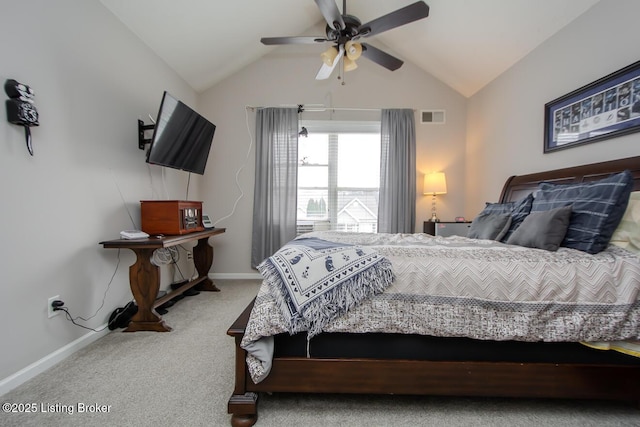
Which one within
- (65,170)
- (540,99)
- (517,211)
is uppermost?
(540,99)

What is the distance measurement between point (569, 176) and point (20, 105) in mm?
3723

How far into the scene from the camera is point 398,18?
1.91 metres

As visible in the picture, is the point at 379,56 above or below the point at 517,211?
above

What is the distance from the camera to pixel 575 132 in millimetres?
2152

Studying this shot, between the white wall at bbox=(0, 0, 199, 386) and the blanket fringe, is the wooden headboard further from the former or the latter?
the white wall at bbox=(0, 0, 199, 386)

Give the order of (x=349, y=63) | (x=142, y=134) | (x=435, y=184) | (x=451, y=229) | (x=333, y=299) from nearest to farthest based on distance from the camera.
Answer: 1. (x=333, y=299)
2. (x=349, y=63)
3. (x=142, y=134)
4. (x=451, y=229)
5. (x=435, y=184)

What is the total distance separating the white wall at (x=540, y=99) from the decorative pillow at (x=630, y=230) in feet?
1.82

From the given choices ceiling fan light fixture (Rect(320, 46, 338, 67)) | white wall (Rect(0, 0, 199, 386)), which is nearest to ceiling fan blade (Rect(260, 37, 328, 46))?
ceiling fan light fixture (Rect(320, 46, 338, 67))

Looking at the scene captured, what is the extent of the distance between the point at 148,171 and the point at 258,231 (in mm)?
1496

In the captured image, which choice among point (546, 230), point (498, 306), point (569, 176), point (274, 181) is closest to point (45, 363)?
point (498, 306)

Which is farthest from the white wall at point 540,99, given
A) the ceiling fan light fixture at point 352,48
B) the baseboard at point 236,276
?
the baseboard at point 236,276

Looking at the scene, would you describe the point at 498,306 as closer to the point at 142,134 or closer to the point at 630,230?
the point at 630,230

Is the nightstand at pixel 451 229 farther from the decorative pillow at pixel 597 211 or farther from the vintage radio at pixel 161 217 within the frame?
the vintage radio at pixel 161 217

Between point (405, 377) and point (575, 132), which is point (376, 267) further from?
point (575, 132)
